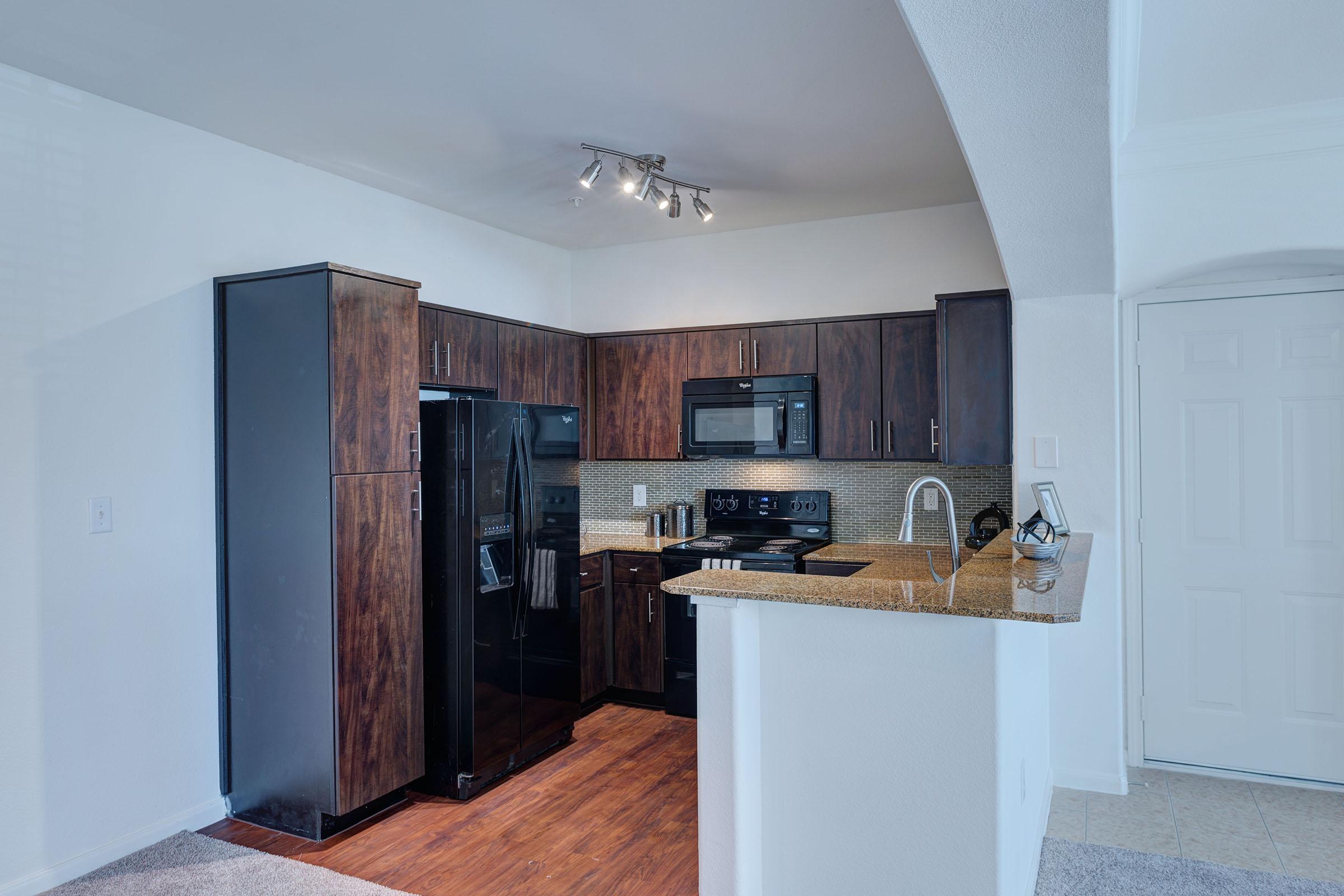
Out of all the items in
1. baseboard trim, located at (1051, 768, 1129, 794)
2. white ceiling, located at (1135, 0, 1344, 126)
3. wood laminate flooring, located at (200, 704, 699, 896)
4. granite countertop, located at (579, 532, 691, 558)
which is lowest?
wood laminate flooring, located at (200, 704, 699, 896)

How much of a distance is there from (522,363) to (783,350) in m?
1.39

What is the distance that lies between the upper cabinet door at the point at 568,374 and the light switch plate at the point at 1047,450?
2310 millimetres

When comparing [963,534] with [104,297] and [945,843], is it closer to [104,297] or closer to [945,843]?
[945,843]

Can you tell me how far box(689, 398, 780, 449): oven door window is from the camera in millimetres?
4410

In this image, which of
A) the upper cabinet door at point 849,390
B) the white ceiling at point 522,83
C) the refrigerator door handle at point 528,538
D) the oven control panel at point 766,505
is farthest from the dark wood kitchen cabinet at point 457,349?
the upper cabinet door at point 849,390

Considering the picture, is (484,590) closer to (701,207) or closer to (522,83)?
(522,83)

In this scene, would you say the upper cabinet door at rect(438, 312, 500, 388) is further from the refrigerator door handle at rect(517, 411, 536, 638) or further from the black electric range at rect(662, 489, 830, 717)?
the black electric range at rect(662, 489, 830, 717)

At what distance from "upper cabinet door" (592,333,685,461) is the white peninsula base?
8.56 ft

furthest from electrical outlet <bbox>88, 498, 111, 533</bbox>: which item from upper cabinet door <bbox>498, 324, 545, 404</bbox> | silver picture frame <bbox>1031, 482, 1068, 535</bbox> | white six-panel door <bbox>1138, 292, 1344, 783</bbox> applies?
white six-panel door <bbox>1138, 292, 1344, 783</bbox>

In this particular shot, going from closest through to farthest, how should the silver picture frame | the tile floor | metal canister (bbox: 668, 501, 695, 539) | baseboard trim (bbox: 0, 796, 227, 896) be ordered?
baseboard trim (bbox: 0, 796, 227, 896), the tile floor, the silver picture frame, metal canister (bbox: 668, 501, 695, 539)

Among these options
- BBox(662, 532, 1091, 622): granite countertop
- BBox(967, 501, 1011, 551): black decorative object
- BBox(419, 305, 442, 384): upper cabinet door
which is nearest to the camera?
BBox(662, 532, 1091, 622): granite countertop

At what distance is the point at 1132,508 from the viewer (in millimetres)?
3539

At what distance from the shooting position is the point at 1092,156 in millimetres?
1982

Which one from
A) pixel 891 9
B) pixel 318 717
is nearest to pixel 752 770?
pixel 318 717
